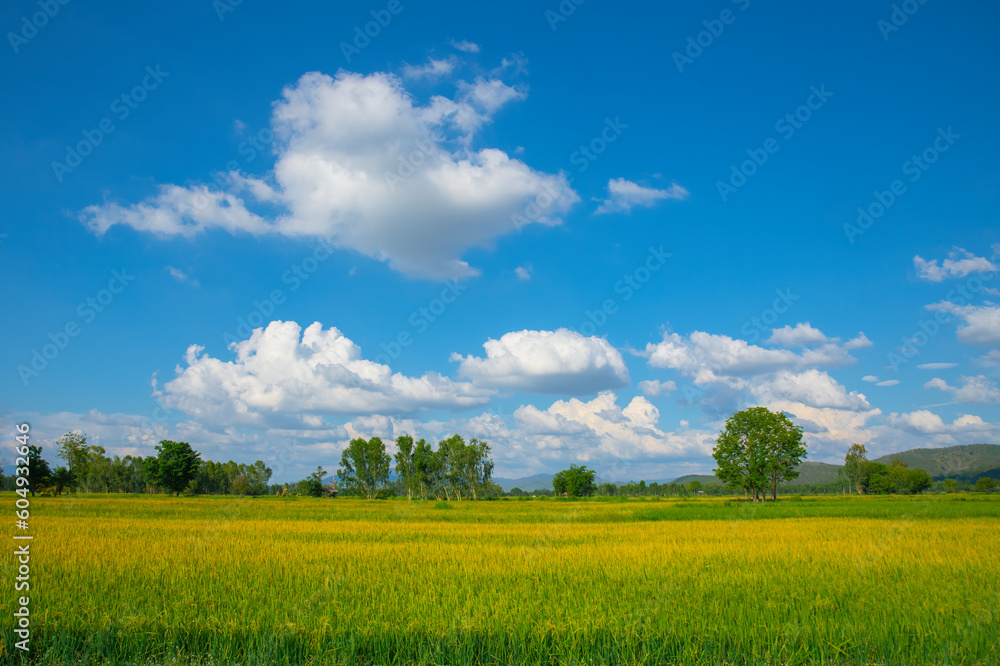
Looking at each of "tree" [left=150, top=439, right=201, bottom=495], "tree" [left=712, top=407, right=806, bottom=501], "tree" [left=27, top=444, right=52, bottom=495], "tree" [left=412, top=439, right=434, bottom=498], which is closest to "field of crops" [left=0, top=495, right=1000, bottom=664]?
"tree" [left=712, top=407, right=806, bottom=501]

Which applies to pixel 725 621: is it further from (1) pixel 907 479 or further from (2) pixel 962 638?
(1) pixel 907 479

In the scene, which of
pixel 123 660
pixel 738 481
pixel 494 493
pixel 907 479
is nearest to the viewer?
pixel 123 660

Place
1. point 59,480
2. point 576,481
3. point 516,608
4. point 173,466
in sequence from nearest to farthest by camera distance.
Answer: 1. point 516,608
2. point 59,480
3. point 173,466
4. point 576,481

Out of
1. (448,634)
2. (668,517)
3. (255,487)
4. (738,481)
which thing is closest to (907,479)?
(738,481)

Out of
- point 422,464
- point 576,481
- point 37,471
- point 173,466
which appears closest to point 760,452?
point 576,481

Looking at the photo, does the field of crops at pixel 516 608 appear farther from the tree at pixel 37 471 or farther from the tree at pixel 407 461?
the tree at pixel 407 461

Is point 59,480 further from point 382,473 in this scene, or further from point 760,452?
point 760,452

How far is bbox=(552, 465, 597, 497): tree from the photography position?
112 metres

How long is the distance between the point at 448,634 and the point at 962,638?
6.53 m

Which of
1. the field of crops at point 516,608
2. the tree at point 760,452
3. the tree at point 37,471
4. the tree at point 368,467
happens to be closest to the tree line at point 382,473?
the tree at point 368,467

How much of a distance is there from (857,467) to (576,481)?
86965 mm

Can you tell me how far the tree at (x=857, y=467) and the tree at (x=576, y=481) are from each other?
265ft

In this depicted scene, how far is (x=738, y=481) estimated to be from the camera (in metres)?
58.5

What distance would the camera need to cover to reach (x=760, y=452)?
192 ft
